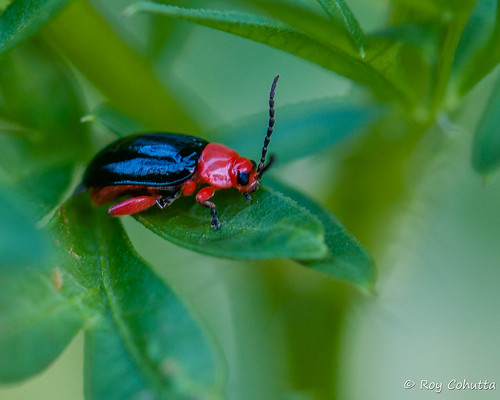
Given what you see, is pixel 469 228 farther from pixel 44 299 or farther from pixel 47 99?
pixel 44 299

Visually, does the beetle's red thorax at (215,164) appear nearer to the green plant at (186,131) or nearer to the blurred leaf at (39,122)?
the green plant at (186,131)

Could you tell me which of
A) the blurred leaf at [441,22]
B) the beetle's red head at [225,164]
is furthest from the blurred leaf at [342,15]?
the beetle's red head at [225,164]

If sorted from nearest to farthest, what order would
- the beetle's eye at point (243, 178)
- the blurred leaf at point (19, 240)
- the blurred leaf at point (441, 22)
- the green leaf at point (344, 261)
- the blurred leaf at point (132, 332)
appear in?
the blurred leaf at point (19, 240) → the blurred leaf at point (132, 332) → the green leaf at point (344, 261) → the blurred leaf at point (441, 22) → the beetle's eye at point (243, 178)

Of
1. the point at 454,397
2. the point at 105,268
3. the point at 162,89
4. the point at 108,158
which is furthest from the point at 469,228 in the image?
the point at 105,268

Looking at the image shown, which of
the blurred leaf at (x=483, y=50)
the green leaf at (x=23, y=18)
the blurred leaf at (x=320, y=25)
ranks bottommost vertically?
the blurred leaf at (x=483, y=50)

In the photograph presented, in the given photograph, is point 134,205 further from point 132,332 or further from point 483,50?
point 483,50

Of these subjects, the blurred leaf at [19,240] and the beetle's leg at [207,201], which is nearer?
the blurred leaf at [19,240]

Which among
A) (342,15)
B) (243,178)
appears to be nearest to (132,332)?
(243,178)
